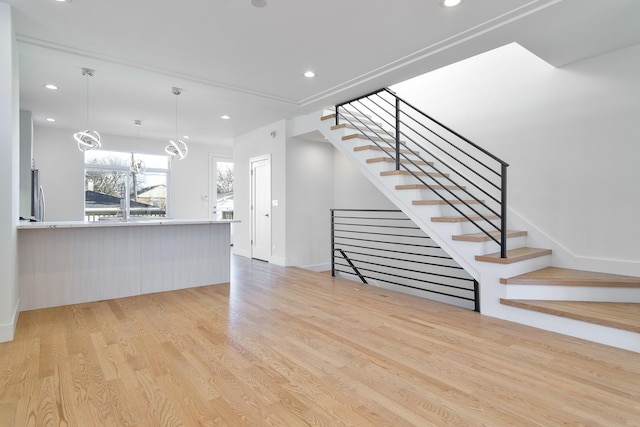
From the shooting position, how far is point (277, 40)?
10.8ft

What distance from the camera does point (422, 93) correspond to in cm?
527

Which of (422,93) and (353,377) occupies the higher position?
(422,93)

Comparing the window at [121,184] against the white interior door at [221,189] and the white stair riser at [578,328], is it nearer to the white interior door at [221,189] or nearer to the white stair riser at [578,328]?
the white interior door at [221,189]

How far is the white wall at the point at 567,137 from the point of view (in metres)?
3.37

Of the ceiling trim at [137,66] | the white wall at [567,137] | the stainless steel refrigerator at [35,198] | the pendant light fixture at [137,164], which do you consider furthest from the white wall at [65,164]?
the white wall at [567,137]

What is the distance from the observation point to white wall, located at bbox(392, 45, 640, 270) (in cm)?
337

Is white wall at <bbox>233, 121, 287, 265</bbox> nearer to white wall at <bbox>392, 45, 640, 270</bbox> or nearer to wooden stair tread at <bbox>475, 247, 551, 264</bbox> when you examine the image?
white wall at <bbox>392, 45, 640, 270</bbox>

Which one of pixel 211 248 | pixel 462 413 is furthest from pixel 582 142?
pixel 211 248

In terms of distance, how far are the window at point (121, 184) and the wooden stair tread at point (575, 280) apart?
24.9 ft

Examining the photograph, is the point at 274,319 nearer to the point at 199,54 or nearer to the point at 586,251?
the point at 199,54

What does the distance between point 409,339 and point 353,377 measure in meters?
0.81

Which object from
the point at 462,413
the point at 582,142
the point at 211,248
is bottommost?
the point at 462,413

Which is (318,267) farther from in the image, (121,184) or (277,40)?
(121,184)

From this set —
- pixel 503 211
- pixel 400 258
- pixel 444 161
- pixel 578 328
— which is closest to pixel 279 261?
pixel 400 258
